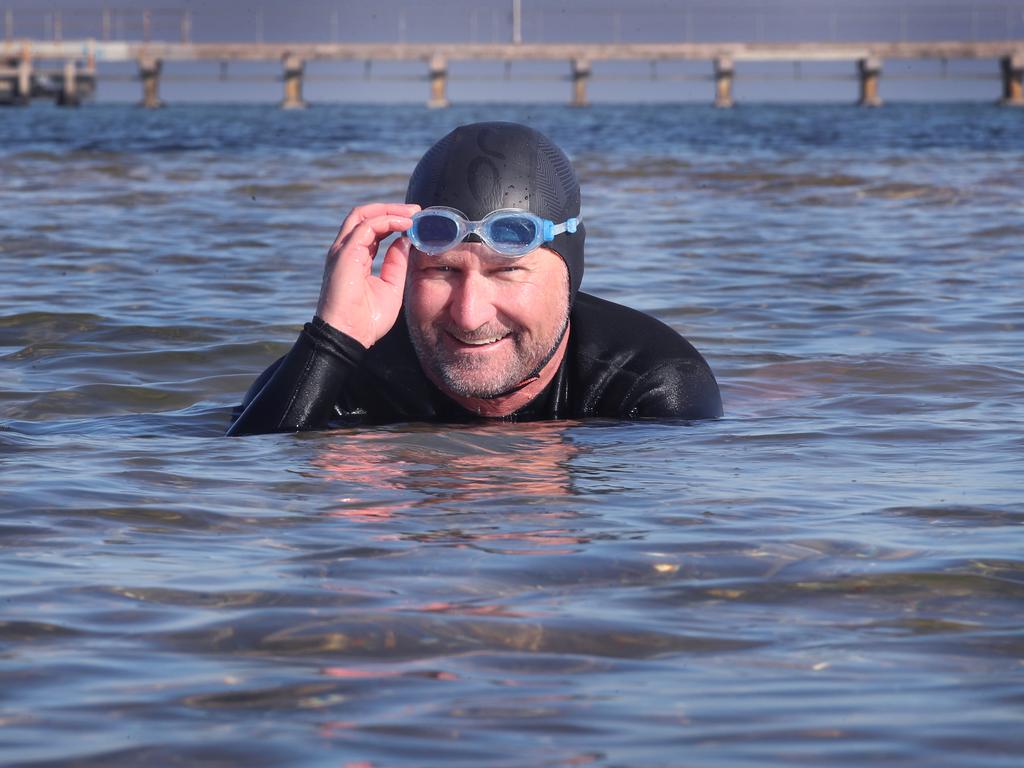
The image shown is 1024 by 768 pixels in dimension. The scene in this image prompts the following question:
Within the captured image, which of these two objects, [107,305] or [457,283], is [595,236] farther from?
[457,283]

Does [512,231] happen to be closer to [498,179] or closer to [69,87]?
[498,179]

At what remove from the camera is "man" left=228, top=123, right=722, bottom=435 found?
479 centimetres

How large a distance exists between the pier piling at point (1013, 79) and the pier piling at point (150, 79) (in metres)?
37.9

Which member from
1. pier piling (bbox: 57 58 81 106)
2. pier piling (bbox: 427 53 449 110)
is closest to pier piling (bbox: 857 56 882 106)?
pier piling (bbox: 427 53 449 110)

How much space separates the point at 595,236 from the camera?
1357cm

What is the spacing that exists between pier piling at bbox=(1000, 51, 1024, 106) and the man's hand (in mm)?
67921

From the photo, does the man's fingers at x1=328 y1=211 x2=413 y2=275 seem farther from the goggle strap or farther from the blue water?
the blue water

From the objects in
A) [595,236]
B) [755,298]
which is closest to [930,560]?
[755,298]

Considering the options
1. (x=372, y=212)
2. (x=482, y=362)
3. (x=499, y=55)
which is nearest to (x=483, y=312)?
(x=482, y=362)

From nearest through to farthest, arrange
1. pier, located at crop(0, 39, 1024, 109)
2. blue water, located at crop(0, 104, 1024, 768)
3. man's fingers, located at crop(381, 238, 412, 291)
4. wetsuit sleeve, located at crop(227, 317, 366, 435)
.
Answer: blue water, located at crop(0, 104, 1024, 768)
wetsuit sleeve, located at crop(227, 317, 366, 435)
man's fingers, located at crop(381, 238, 412, 291)
pier, located at crop(0, 39, 1024, 109)

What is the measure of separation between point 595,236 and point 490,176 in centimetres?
866

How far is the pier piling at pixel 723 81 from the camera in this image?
70938 millimetres

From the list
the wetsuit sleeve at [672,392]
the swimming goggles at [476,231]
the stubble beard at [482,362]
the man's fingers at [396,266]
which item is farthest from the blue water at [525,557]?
the swimming goggles at [476,231]

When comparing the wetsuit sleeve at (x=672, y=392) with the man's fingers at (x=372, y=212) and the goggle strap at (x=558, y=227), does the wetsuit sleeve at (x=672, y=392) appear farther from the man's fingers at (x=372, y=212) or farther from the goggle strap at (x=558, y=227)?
the man's fingers at (x=372, y=212)
